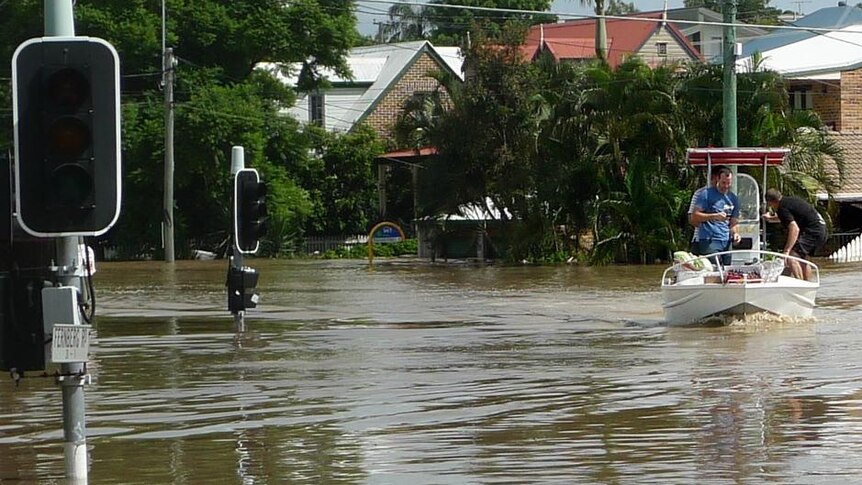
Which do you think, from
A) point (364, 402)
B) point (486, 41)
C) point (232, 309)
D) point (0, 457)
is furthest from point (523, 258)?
point (0, 457)

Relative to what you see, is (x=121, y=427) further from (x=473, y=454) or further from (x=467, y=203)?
(x=467, y=203)

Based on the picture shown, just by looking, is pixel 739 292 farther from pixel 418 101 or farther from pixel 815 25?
pixel 815 25

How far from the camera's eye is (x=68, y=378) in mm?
7918

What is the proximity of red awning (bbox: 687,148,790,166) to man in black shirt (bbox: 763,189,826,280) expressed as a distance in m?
0.48

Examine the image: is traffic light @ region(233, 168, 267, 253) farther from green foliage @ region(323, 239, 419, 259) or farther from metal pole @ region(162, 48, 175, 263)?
green foliage @ region(323, 239, 419, 259)

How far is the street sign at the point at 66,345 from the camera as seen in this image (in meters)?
7.75

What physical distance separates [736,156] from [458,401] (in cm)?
976

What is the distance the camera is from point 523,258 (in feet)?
141

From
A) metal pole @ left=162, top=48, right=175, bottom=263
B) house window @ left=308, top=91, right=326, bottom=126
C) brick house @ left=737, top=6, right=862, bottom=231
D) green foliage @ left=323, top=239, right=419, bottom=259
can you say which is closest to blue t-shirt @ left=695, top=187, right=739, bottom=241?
brick house @ left=737, top=6, right=862, bottom=231

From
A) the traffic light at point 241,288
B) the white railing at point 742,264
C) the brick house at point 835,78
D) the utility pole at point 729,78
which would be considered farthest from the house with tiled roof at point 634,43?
the traffic light at point 241,288

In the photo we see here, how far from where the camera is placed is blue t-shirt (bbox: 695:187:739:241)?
760 inches

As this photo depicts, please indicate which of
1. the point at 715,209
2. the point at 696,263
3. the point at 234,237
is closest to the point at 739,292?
the point at 696,263

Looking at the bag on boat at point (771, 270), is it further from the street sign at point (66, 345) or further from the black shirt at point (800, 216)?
the street sign at point (66, 345)

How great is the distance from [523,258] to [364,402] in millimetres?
30826
